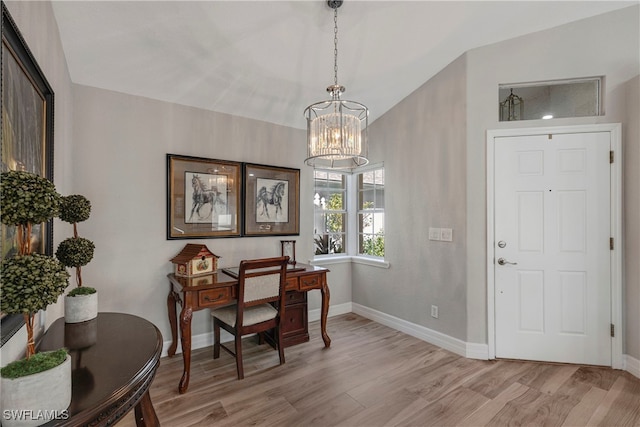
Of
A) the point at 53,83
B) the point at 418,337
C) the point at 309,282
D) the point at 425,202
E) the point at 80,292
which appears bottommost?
the point at 418,337

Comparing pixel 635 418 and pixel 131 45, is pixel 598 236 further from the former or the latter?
pixel 131 45

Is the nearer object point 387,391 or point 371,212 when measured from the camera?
point 387,391

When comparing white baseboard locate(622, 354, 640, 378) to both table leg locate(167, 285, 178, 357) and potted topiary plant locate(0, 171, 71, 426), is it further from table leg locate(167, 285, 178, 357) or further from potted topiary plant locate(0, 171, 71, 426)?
table leg locate(167, 285, 178, 357)

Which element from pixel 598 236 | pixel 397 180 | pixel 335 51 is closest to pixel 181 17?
pixel 335 51

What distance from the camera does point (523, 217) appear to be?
271 cm

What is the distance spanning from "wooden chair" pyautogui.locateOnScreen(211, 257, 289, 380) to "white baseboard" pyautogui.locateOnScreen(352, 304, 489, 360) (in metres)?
1.49

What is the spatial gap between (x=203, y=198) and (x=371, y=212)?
213 centimetres

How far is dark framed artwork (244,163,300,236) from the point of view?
128 inches

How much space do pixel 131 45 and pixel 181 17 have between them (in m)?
0.46

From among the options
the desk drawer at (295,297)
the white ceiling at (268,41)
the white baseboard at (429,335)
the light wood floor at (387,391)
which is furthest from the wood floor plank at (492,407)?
the white ceiling at (268,41)

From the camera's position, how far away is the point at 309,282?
2.96m

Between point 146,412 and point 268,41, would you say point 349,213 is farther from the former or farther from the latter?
point 146,412

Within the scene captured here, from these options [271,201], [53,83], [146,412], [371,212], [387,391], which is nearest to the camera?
[146,412]

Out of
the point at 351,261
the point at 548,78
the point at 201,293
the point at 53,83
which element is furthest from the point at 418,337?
the point at 53,83
